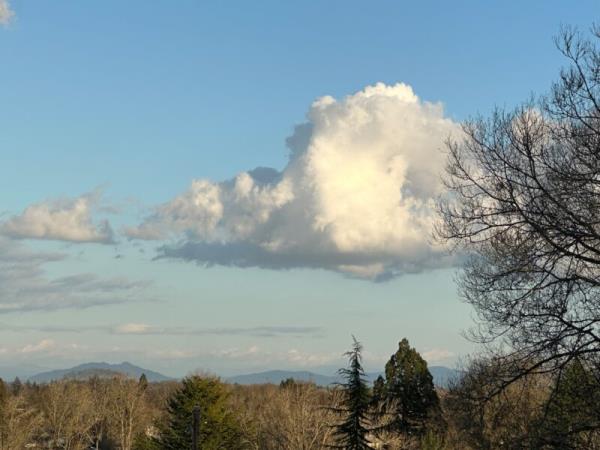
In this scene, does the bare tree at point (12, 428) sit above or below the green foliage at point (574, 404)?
below

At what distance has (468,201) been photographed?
11664 mm

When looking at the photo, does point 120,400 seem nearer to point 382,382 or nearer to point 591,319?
point 382,382

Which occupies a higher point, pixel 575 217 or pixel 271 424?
pixel 575 217

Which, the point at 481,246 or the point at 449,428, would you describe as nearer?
the point at 481,246

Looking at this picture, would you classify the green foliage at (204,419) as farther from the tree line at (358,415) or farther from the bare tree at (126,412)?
the bare tree at (126,412)

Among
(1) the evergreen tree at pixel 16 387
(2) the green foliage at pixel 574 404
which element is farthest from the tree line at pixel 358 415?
(1) the evergreen tree at pixel 16 387

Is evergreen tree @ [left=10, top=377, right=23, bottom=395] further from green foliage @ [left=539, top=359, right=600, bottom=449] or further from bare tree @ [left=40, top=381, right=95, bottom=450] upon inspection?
green foliage @ [left=539, top=359, right=600, bottom=449]

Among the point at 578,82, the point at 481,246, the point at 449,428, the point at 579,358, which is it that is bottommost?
the point at 449,428

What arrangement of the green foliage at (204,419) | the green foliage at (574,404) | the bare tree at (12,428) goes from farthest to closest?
the bare tree at (12,428) < the green foliage at (204,419) < the green foliage at (574,404)

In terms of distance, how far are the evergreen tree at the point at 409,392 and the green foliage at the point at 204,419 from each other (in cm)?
1625

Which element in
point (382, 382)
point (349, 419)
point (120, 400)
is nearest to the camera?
point (349, 419)

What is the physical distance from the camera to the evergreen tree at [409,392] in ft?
188

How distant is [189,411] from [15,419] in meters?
20.1

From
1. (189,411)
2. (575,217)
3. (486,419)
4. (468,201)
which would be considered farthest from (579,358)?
(189,411)
